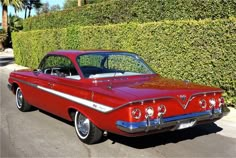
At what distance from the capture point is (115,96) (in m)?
5.23

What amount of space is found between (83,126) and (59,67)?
1.90 meters

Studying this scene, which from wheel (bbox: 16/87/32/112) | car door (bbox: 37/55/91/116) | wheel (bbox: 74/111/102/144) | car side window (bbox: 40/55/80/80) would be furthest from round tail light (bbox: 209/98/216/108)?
wheel (bbox: 16/87/32/112)

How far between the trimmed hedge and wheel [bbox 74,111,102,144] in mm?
3985

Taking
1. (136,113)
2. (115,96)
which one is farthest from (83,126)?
(136,113)

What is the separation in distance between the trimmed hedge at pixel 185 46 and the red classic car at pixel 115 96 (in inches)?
93.3

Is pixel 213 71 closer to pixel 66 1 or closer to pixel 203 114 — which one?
pixel 203 114

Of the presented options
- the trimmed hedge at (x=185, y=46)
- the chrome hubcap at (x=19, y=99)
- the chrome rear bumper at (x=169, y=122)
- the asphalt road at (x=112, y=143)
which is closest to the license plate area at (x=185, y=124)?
the chrome rear bumper at (x=169, y=122)

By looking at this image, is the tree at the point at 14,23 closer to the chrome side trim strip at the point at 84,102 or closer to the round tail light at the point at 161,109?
the chrome side trim strip at the point at 84,102

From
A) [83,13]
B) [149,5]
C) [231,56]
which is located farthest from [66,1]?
[231,56]

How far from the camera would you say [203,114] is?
223 inches

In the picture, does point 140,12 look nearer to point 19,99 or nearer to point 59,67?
point 19,99

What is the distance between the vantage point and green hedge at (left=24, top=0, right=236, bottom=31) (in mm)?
9531

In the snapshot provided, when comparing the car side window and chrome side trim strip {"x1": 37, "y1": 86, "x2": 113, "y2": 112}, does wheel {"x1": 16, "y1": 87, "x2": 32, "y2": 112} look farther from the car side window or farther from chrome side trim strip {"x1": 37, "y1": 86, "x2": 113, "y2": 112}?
chrome side trim strip {"x1": 37, "y1": 86, "x2": 113, "y2": 112}

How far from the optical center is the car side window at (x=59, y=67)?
265 inches
